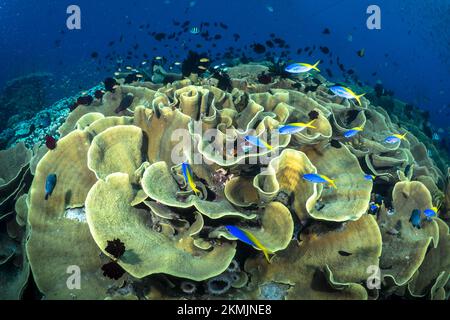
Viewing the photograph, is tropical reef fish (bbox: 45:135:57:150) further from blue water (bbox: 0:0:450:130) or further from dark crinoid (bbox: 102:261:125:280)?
blue water (bbox: 0:0:450:130)

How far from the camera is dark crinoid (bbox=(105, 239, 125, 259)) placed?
2748 mm

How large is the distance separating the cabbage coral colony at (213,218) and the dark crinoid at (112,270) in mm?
11

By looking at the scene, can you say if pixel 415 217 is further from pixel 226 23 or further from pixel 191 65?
pixel 226 23

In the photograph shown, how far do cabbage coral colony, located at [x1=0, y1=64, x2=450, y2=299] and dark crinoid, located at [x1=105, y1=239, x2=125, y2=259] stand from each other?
2 centimetres

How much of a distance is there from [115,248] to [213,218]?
940 mm

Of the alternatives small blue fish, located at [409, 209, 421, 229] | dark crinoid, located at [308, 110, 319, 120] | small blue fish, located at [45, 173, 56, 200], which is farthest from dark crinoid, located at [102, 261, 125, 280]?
small blue fish, located at [409, 209, 421, 229]

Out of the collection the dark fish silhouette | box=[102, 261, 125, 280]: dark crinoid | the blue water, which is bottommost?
the blue water

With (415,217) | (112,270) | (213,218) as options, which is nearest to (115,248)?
(112,270)

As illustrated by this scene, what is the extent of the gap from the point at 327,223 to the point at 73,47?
8326cm

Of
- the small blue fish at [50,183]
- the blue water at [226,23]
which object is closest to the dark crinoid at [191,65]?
the small blue fish at [50,183]

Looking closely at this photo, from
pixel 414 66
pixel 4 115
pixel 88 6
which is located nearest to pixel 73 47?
pixel 88 6

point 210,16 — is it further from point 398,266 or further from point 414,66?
point 398,266

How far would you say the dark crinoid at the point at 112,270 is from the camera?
9.62 feet

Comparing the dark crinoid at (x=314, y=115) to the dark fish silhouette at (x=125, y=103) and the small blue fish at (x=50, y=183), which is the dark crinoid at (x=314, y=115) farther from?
the small blue fish at (x=50, y=183)
